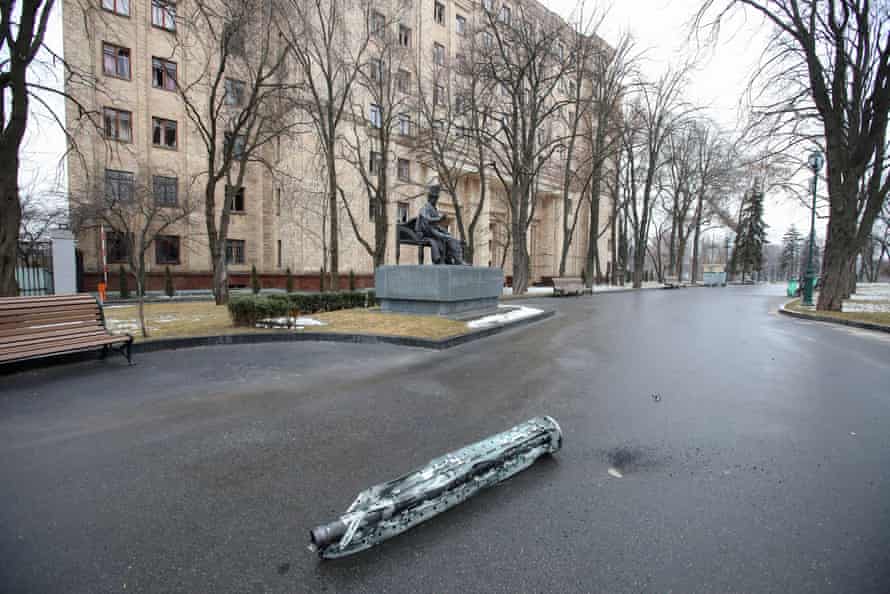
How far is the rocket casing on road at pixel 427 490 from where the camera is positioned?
7.75 ft

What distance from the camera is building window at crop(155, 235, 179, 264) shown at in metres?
25.7

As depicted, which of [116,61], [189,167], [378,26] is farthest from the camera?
[189,167]

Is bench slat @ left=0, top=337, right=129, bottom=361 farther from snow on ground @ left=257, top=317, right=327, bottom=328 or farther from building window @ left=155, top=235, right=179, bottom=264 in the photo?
building window @ left=155, top=235, right=179, bottom=264

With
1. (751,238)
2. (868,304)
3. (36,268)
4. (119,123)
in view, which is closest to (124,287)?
(36,268)

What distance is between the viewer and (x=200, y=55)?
26891mm

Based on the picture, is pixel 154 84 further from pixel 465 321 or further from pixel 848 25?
pixel 848 25

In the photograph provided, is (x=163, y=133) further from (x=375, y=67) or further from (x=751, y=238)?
(x=751, y=238)

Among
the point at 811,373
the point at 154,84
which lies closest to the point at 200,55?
the point at 154,84

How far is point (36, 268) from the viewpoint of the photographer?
17016mm

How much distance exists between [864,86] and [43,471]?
25285 mm

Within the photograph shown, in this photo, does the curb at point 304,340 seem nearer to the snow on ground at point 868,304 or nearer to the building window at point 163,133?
the snow on ground at point 868,304

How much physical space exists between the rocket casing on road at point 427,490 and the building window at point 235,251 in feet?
97.3

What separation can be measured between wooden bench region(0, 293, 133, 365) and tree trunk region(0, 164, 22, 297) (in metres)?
2.02

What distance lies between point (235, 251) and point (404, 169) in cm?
1374
